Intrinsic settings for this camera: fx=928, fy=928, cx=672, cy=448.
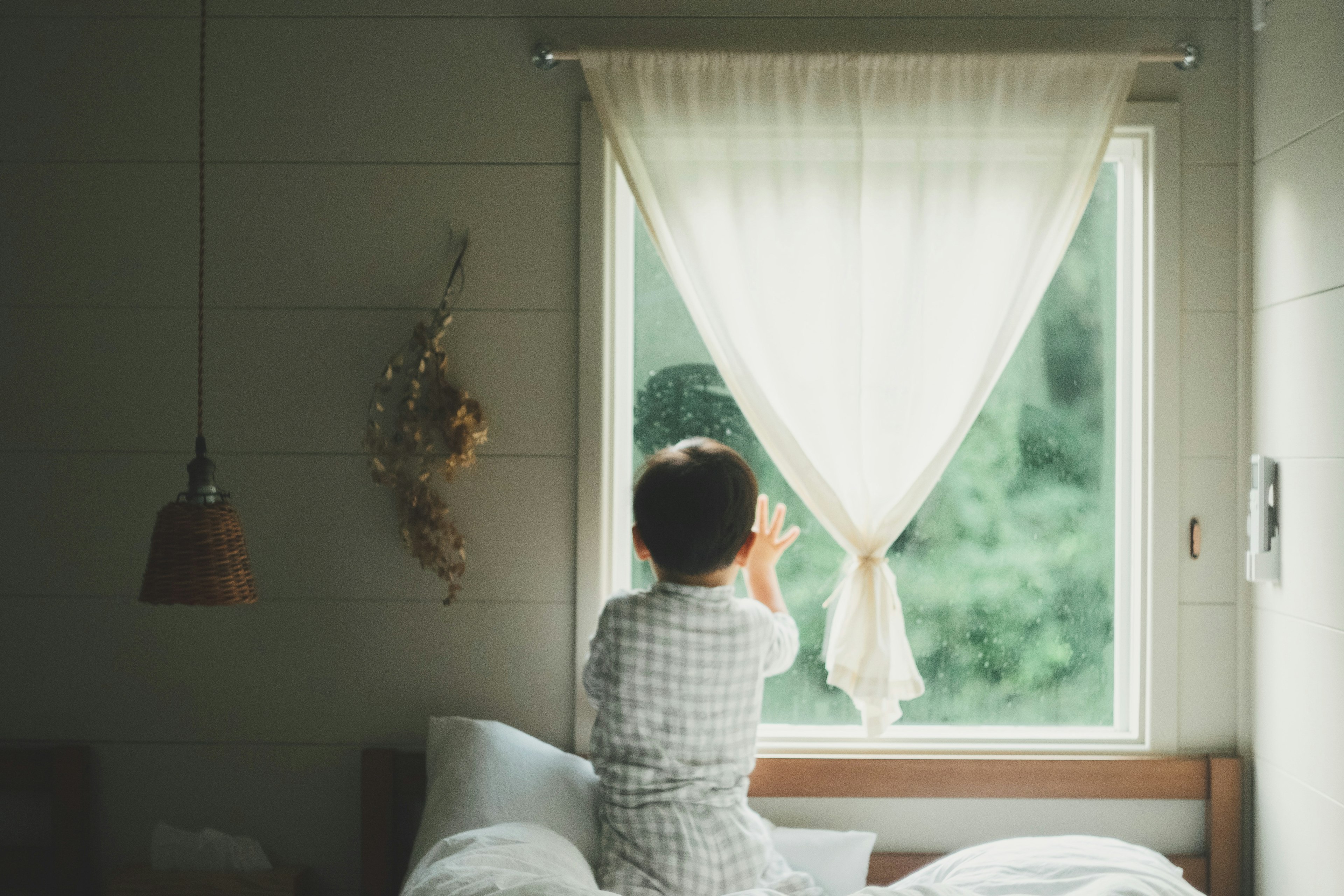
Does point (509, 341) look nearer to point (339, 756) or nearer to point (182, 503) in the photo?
point (182, 503)

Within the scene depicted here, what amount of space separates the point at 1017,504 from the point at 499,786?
1195 millimetres

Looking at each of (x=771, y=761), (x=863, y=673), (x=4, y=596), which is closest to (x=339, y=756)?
(x=4, y=596)

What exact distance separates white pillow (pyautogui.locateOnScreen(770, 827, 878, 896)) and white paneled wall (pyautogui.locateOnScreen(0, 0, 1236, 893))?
436 mm

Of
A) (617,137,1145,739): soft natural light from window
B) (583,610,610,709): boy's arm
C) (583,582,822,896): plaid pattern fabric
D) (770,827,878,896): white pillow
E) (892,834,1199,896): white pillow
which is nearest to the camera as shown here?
(892,834,1199,896): white pillow

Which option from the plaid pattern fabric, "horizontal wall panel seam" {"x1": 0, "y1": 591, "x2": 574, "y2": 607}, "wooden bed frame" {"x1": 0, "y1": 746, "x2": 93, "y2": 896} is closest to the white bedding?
the plaid pattern fabric

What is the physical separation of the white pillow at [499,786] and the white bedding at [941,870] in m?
0.06

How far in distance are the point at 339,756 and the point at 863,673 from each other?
1089mm

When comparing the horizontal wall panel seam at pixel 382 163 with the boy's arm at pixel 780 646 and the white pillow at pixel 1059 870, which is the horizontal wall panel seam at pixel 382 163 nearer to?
the boy's arm at pixel 780 646

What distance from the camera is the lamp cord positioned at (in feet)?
5.65

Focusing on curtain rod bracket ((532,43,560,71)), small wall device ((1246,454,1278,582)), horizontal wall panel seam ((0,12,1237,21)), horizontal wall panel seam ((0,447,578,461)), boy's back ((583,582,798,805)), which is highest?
horizontal wall panel seam ((0,12,1237,21))

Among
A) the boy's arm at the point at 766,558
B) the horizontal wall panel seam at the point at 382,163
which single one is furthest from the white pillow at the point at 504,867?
the horizontal wall panel seam at the point at 382,163

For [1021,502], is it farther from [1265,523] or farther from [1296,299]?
[1296,299]

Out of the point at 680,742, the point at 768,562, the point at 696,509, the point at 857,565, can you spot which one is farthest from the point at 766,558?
the point at 680,742

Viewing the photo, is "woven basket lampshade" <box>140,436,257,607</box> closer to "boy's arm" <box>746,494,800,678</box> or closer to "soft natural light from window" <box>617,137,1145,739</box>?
"soft natural light from window" <box>617,137,1145,739</box>
